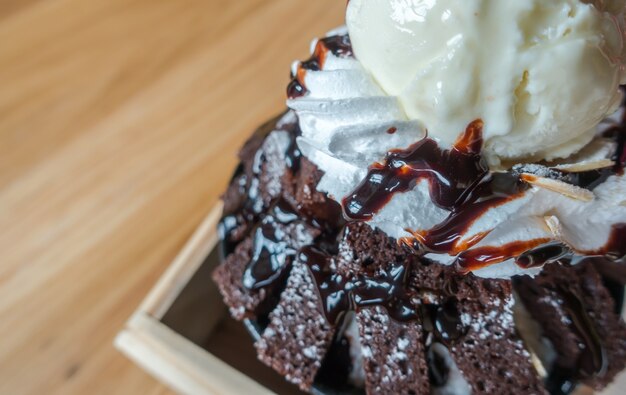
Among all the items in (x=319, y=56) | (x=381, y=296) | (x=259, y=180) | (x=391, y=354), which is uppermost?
(x=319, y=56)

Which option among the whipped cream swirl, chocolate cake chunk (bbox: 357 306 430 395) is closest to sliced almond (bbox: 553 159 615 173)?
the whipped cream swirl

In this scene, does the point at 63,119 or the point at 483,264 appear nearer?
the point at 483,264

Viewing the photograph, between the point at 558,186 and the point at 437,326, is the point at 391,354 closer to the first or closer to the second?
the point at 437,326

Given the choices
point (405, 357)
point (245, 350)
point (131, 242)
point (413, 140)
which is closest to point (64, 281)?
point (131, 242)

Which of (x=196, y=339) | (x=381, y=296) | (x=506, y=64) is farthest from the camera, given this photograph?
(x=196, y=339)

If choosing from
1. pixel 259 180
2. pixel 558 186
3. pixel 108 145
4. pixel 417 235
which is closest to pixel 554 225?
pixel 558 186

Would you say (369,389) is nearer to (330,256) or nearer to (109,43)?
(330,256)
